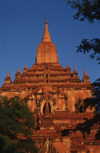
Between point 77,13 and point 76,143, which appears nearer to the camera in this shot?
point 77,13

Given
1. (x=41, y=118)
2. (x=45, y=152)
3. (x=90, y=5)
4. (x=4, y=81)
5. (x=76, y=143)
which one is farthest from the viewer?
(x=4, y=81)

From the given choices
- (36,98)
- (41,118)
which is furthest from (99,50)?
(36,98)

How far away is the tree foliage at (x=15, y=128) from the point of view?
815 inches

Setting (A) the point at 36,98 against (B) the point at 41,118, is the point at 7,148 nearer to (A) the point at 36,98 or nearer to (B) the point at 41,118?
(B) the point at 41,118

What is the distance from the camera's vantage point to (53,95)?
136ft

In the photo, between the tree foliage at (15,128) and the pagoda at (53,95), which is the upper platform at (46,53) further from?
the tree foliage at (15,128)

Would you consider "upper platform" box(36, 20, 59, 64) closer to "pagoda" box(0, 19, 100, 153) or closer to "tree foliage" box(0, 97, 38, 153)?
"pagoda" box(0, 19, 100, 153)

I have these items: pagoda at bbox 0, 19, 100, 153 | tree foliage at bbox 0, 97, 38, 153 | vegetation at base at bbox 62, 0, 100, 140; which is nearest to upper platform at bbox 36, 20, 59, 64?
pagoda at bbox 0, 19, 100, 153

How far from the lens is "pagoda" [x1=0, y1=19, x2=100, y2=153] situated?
25.5 m

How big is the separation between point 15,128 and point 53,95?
771 inches

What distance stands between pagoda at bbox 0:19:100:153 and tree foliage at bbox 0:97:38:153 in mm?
2227

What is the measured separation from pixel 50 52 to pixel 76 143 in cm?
3346

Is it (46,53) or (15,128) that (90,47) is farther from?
(46,53)

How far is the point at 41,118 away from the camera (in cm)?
3183
